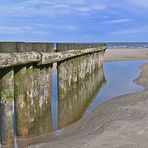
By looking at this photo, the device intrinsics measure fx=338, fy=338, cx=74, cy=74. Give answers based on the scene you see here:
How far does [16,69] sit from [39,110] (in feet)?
6.57

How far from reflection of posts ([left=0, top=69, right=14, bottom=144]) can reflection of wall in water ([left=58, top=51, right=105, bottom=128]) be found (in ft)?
6.98

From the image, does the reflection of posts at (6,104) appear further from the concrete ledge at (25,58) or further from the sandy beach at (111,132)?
the sandy beach at (111,132)

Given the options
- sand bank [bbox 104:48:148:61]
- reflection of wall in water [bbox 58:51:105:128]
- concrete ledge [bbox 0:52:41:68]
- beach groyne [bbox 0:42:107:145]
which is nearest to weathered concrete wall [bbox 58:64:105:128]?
reflection of wall in water [bbox 58:51:105:128]

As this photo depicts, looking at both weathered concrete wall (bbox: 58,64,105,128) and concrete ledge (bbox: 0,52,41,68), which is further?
weathered concrete wall (bbox: 58,64,105,128)

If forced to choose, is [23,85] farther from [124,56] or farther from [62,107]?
[124,56]

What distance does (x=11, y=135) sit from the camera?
21.5ft

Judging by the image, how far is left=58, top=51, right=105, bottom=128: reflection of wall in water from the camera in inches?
385

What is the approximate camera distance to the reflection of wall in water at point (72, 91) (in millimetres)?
9771

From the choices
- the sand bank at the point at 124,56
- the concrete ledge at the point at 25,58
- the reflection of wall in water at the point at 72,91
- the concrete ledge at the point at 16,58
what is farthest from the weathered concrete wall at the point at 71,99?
the sand bank at the point at 124,56

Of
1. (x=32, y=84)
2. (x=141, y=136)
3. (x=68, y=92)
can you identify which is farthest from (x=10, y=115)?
(x=68, y=92)

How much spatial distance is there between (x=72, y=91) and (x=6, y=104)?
7110 mm

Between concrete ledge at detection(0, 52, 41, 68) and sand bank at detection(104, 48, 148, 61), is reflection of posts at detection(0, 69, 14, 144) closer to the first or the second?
concrete ledge at detection(0, 52, 41, 68)

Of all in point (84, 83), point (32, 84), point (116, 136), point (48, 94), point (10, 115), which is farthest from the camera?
point (84, 83)

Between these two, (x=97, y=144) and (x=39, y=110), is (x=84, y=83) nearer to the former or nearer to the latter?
(x=39, y=110)
